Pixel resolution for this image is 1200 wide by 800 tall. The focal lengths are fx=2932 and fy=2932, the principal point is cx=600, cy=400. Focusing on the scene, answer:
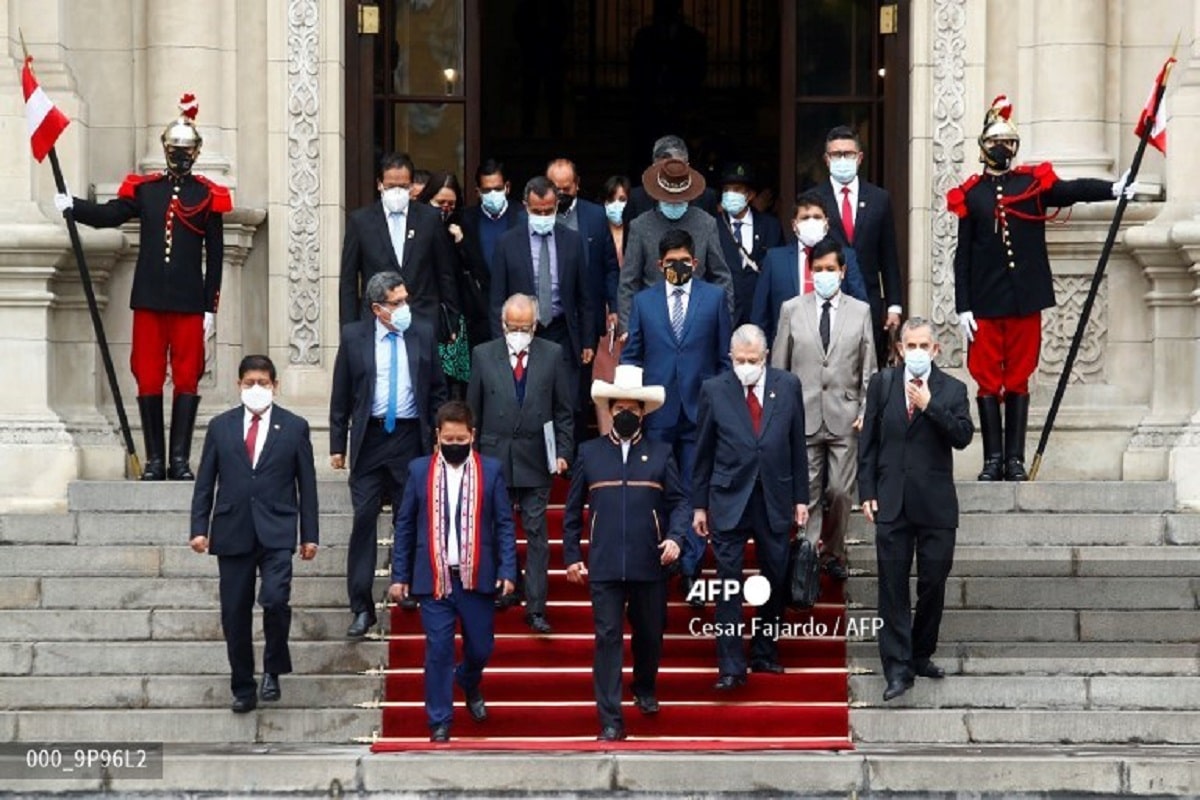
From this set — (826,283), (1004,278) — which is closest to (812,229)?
(826,283)

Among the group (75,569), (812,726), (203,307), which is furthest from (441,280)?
(812,726)

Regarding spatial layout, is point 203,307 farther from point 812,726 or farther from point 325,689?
point 812,726

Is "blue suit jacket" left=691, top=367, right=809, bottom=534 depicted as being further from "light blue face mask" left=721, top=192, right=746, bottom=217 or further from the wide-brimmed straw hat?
"light blue face mask" left=721, top=192, right=746, bottom=217

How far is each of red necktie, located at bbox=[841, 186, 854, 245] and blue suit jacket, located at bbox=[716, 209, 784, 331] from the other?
0.63m

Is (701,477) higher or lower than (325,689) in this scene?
higher

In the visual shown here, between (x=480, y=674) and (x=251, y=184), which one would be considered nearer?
(x=480, y=674)

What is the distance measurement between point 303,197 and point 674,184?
9.97ft

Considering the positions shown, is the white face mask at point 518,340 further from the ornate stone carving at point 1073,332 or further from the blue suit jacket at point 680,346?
the ornate stone carving at point 1073,332

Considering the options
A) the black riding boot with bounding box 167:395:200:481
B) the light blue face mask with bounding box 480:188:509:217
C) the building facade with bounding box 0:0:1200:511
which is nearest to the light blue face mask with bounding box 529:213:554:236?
the light blue face mask with bounding box 480:188:509:217

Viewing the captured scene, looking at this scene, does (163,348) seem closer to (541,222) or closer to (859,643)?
(541,222)

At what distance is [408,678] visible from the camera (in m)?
15.7

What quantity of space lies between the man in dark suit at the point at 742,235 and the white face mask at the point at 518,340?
6.63ft

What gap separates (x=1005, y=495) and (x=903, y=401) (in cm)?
182

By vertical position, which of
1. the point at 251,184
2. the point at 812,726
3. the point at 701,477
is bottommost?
the point at 812,726
